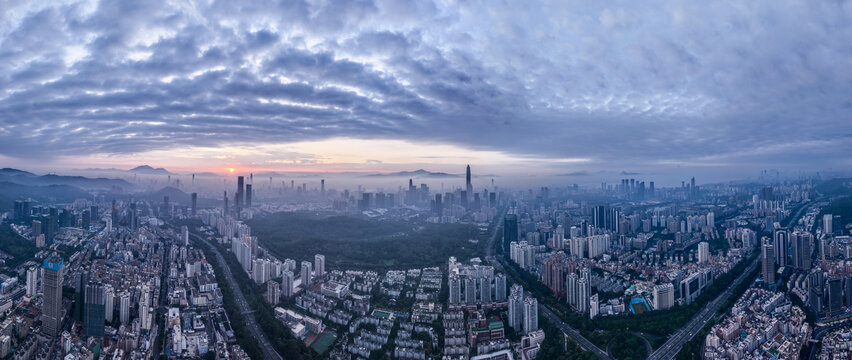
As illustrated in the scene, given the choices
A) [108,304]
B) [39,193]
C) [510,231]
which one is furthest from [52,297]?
[39,193]

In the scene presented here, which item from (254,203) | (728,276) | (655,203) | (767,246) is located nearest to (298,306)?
(728,276)

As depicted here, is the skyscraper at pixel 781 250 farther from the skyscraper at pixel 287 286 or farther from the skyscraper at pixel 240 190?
the skyscraper at pixel 240 190

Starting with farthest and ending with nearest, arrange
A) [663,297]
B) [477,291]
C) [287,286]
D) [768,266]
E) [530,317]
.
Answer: [768,266], [287,286], [477,291], [663,297], [530,317]

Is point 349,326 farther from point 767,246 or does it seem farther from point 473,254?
point 767,246

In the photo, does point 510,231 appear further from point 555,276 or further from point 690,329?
point 690,329

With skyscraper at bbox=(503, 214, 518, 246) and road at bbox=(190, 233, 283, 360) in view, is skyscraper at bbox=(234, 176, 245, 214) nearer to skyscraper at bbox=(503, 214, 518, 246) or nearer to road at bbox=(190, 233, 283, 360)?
road at bbox=(190, 233, 283, 360)

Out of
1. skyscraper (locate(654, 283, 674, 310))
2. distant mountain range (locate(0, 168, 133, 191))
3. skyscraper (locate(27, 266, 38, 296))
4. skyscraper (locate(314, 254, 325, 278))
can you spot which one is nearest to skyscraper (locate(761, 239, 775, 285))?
skyscraper (locate(654, 283, 674, 310))
